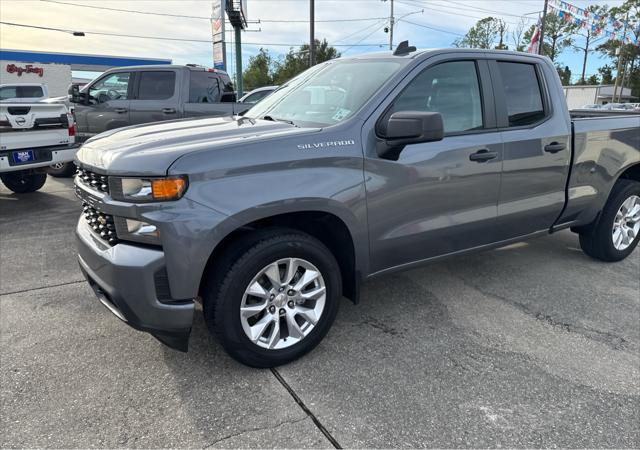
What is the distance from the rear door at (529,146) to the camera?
362 centimetres

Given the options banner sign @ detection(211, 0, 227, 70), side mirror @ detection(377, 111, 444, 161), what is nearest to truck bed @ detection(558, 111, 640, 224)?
side mirror @ detection(377, 111, 444, 161)

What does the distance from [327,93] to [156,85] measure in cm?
596

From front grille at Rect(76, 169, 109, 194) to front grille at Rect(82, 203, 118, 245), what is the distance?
13 cm

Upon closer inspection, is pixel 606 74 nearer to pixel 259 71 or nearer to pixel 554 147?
pixel 259 71

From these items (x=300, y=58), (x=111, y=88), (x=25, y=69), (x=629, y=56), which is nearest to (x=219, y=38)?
(x=111, y=88)

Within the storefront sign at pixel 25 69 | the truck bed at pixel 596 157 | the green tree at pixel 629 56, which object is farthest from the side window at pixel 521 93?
the green tree at pixel 629 56

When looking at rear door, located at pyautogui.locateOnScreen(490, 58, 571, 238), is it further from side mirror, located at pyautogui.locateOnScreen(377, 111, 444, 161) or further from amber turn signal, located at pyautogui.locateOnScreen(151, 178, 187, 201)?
amber turn signal, located at pyautogui.locateOnScreen(151, 178, 187, 201)

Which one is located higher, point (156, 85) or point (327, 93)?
point (156, 85)

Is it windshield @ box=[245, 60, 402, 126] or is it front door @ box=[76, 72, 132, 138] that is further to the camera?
front door @ box=[76, 72, 132, 138]

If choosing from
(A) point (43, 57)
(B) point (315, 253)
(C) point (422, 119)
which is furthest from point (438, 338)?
(A) point (43, 57)

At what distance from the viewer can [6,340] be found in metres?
3.14

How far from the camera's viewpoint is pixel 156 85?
8.37 meters

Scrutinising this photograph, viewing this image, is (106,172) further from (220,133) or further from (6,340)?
(6,340)

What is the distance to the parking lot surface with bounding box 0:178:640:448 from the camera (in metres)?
2.33
